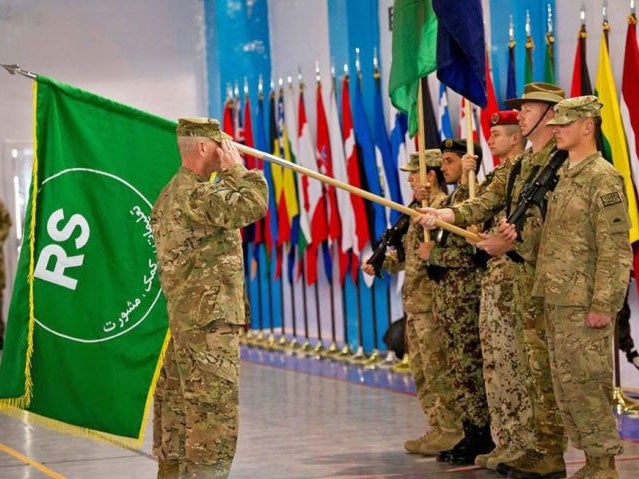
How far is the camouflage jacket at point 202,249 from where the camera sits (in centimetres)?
550

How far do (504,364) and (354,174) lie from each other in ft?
18.3

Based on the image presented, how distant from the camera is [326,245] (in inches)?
511

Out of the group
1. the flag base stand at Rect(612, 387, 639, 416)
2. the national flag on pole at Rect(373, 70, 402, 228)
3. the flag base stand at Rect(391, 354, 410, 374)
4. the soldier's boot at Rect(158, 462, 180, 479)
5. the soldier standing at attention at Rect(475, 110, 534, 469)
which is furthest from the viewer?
the national flag on pole at Rect(373, 70, 402, 228)

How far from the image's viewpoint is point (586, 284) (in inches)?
221

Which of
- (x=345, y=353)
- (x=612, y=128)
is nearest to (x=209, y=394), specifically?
(x=612, y=128)

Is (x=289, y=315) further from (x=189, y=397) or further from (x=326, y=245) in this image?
(x=189, y=397)

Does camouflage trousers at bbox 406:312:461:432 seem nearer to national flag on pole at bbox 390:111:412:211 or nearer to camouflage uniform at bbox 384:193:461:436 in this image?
camouflage uniform at bbox 384:193:461:436

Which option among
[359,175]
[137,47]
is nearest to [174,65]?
[137,47]

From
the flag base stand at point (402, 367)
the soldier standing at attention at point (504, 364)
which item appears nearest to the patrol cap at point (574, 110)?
the soldier standing at attention at point (504, 364)

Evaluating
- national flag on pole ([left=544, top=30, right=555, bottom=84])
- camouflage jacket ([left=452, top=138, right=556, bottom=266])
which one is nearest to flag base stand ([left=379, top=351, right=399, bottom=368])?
national flag on pole ([left=544, top=30, right=555, bottom=84])

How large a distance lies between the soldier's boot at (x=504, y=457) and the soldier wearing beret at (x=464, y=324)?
0.31m

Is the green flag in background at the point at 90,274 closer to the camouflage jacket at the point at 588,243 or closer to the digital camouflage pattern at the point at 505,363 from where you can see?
the digital camouflage pattern at the point at 505,363

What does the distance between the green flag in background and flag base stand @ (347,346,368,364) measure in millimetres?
5546

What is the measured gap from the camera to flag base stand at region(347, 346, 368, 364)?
1169 cm
